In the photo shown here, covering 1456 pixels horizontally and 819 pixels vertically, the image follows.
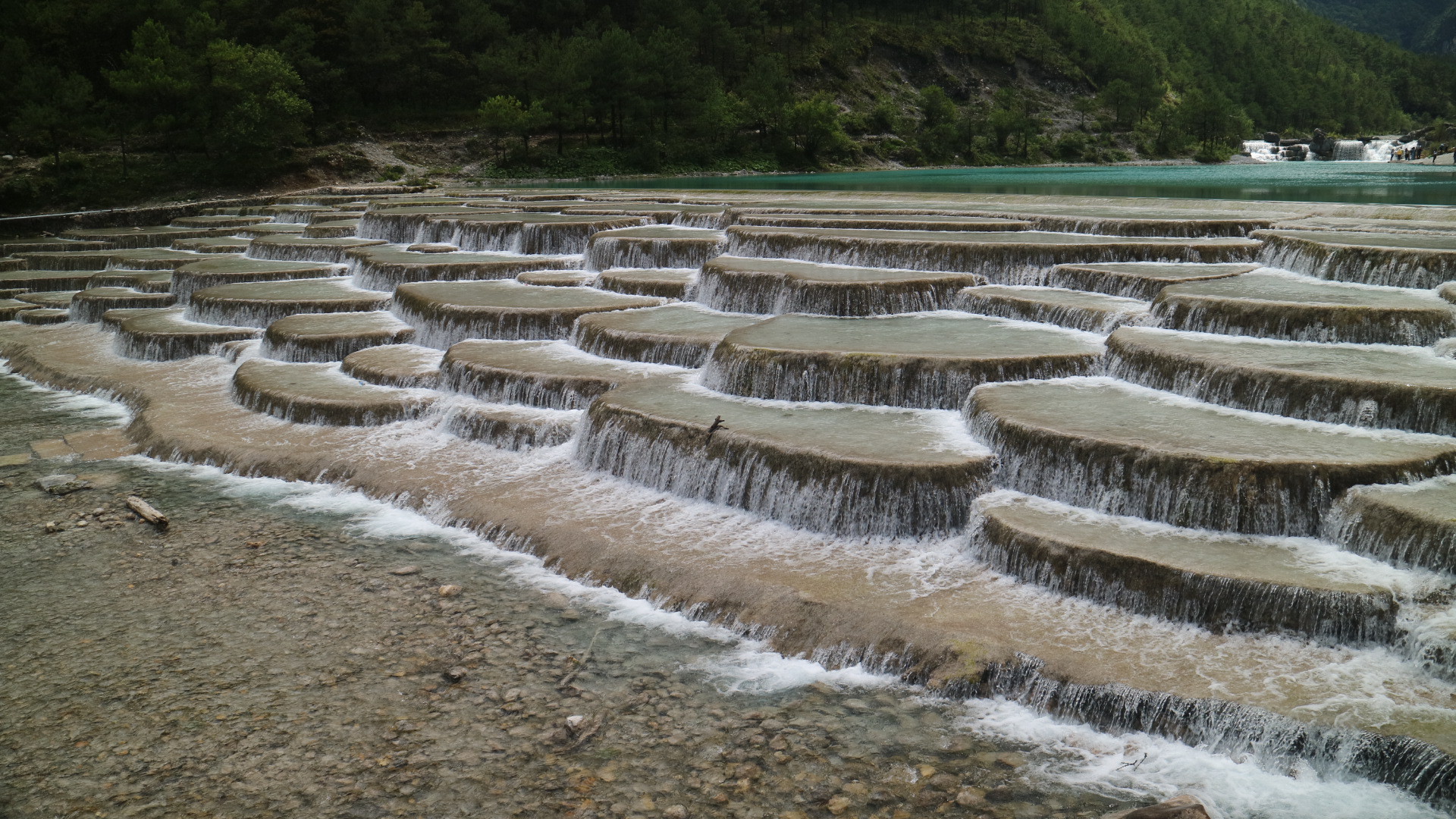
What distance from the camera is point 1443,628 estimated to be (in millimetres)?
6828

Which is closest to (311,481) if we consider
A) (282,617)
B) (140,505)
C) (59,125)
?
(140,505)

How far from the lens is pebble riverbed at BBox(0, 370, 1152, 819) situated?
612 cm

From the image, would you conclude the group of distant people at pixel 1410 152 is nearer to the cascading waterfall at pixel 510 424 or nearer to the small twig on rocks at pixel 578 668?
the cascading waterfall at pixel 510 424

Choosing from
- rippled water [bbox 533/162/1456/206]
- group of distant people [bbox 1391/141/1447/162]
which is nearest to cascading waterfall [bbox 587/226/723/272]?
rippled water [bbox 533/162/1456/206]

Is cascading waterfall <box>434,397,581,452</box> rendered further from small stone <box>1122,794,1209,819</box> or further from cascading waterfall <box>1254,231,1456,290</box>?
cascading waterfall <box>1254,231,1456,290</box>

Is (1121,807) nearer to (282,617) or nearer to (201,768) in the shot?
(201,768)

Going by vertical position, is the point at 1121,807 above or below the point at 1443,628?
below

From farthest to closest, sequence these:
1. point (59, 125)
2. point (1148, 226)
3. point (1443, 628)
→ 1. point (59, 125)
2. point (1148, 226)
3. point (1443, 628)

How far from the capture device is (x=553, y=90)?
66.6 meters

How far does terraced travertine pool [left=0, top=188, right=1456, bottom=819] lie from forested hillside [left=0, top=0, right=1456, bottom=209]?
38569 millimetres

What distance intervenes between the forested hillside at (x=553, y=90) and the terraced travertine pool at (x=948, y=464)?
38569 millimetres

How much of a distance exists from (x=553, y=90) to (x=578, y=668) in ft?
208

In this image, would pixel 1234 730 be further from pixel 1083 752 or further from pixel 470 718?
pixel 470 718

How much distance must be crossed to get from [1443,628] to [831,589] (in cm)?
408
